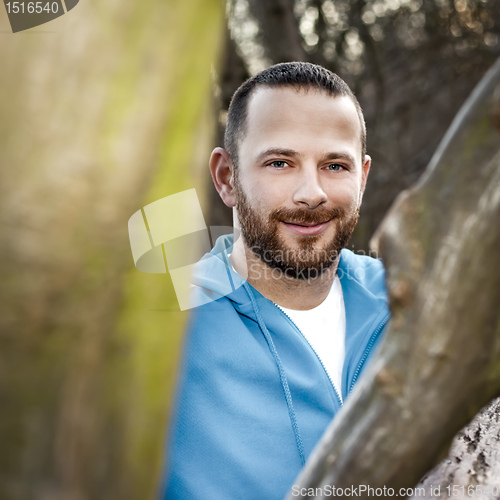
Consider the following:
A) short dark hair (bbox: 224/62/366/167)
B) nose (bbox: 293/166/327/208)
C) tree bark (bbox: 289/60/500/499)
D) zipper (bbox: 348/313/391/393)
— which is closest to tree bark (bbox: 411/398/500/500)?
zipper (bbox: 348/313/391/393)

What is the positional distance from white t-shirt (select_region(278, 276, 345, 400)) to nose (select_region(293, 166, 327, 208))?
402mm

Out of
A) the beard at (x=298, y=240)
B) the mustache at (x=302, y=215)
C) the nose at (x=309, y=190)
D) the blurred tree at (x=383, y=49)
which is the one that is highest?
the nose at (x=309, y=190)

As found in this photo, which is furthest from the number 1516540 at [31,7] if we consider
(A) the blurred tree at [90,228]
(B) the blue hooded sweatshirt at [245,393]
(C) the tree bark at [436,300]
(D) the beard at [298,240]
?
(D) the beard at [298,240]

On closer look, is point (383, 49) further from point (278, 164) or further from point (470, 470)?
point (470, 470)

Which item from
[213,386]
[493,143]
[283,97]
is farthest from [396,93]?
[493,143]

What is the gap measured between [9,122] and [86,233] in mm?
123

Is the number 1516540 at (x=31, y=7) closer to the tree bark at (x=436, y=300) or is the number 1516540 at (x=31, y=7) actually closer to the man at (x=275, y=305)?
the tree bark at (x=436, y=300)

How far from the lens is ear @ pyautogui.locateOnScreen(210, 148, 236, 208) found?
2010 mm

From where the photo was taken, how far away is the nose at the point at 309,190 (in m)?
1.70

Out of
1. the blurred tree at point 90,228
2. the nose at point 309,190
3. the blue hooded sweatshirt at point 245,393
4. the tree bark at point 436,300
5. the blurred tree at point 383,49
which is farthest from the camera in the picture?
the blurred tree at point 383,49

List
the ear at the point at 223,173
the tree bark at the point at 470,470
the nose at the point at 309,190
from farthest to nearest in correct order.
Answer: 1. the ear at the point at 223,173
2. the nose at the point at 309,190
3. the tree bark at the point at 470,470

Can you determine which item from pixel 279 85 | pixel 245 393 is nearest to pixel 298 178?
pixel 279 85

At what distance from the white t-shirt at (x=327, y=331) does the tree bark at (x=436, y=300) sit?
94cm

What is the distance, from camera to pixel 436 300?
79cm
